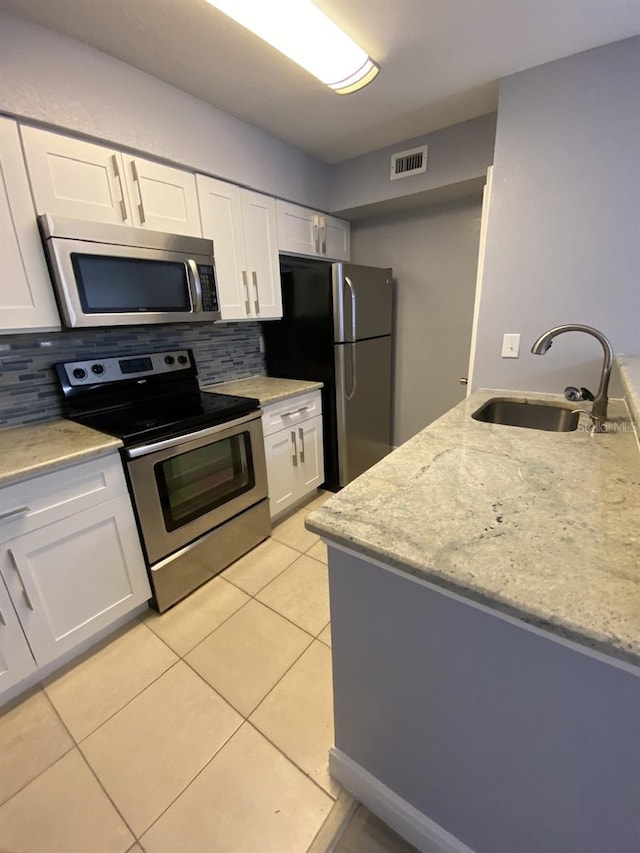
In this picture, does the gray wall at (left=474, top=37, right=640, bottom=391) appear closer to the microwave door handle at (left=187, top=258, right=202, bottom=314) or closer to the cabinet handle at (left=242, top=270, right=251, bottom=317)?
the cabinet handle at (left=242, top=270, right=251, bottom=317)

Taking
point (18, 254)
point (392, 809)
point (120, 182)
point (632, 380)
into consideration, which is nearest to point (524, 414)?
point (632, 380)

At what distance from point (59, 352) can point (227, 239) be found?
42.1 inches

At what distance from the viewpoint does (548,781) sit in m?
0.66

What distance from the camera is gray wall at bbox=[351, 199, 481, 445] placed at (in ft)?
8.52

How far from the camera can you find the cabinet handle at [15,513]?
3.82 ft

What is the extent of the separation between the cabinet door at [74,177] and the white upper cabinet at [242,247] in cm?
43

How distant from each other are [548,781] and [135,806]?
1.15 meters

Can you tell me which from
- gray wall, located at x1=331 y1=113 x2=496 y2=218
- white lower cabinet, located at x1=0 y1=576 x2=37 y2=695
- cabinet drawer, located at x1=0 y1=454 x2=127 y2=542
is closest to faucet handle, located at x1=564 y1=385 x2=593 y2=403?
gray wall, located at x1=331 y1=113 x2=496 y2=218

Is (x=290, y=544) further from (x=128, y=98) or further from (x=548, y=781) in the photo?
(x=128, y=98)

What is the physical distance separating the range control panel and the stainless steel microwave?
14.3 inches

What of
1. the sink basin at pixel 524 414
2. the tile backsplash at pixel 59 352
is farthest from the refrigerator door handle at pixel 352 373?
the sink basin at pixel 524 414

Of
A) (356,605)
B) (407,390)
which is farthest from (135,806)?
(407,390)

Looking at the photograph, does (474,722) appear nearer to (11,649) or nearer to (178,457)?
(178,457)

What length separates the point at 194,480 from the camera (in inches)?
69.3
